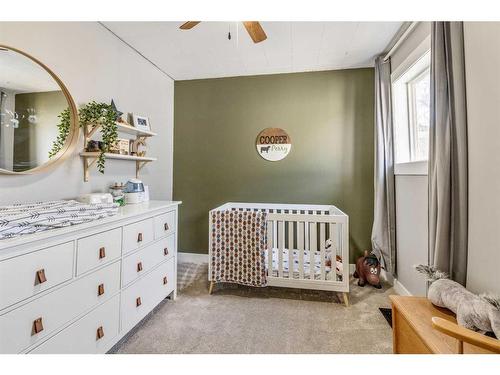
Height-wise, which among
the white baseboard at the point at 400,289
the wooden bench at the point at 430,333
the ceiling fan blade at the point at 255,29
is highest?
the ceiling fan blade at the point at 255,29

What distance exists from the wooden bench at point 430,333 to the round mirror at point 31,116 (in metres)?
2.21

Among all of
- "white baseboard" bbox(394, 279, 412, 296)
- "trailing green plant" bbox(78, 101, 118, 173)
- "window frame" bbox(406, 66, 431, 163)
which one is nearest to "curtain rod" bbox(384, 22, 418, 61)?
"window frame" bbox(406, 66, 431, 163)

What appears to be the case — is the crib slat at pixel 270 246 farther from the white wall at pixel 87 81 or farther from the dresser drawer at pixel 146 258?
the white wall at pixel 87 81

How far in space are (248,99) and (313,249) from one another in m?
2.03

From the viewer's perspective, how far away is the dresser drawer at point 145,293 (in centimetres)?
153

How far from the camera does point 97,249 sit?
1.29 metres

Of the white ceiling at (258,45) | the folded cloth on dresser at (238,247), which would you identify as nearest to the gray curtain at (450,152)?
the white ceiling at (258,45)

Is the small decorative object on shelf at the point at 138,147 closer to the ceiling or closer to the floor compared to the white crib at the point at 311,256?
closer to the ceiling

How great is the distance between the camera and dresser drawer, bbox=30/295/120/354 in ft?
3.55

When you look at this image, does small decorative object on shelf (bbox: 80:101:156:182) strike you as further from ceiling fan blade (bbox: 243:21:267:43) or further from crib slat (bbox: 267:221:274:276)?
crib slat (bbox: 267:221:274:276)

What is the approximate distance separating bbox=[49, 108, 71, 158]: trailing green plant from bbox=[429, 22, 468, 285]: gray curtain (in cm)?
241

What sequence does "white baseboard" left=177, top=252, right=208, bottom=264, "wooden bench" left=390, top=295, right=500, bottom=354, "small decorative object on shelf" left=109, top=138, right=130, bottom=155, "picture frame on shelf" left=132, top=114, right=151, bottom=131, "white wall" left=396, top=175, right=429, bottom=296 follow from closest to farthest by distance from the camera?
1. "wooden bench" left=390, top=295, right=500, bottom=354
2. "white wall" left=396, top=175, right=429, bottom=296
3. "small decorative object on shelf" left=109, top=138, right=130, bottom=155
4. "picture frame on shelf" left=132, top=114, right=151, bottom=131
5. "white baseboard" left=177, top=252, right=208, bottom=264
